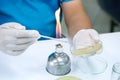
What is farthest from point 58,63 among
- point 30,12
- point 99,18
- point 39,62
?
point 99,18

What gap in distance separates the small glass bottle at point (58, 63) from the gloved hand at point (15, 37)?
101mm

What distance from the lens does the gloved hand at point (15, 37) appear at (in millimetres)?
887

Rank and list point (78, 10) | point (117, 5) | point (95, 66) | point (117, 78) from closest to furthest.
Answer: point (117, 78), point (95, 66), point (78, 10), point (117, 5)

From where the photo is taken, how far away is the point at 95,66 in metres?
0.99

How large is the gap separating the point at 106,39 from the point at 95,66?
8.4 inches

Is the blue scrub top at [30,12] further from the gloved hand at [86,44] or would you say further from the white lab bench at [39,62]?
the gloved hand at [86,44]

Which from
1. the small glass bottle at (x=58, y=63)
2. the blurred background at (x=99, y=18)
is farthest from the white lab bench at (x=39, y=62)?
the blurred background at (x=99, y=18)

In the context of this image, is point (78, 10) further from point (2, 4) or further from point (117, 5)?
point (117, 5)

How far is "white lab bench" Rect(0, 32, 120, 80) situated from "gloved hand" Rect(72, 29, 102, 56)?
77 mm

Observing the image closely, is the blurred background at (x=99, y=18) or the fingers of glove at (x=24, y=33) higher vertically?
the blurred background at (x=99, y=18)

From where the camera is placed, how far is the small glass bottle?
95cm

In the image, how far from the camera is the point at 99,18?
2.60m

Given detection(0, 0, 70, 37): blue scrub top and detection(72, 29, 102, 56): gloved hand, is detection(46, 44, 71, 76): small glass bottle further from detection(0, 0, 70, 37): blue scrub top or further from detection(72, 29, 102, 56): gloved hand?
detection(0, 0, 70, 37): blue scrub top

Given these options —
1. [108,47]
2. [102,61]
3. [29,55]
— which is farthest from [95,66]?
[29,55]
